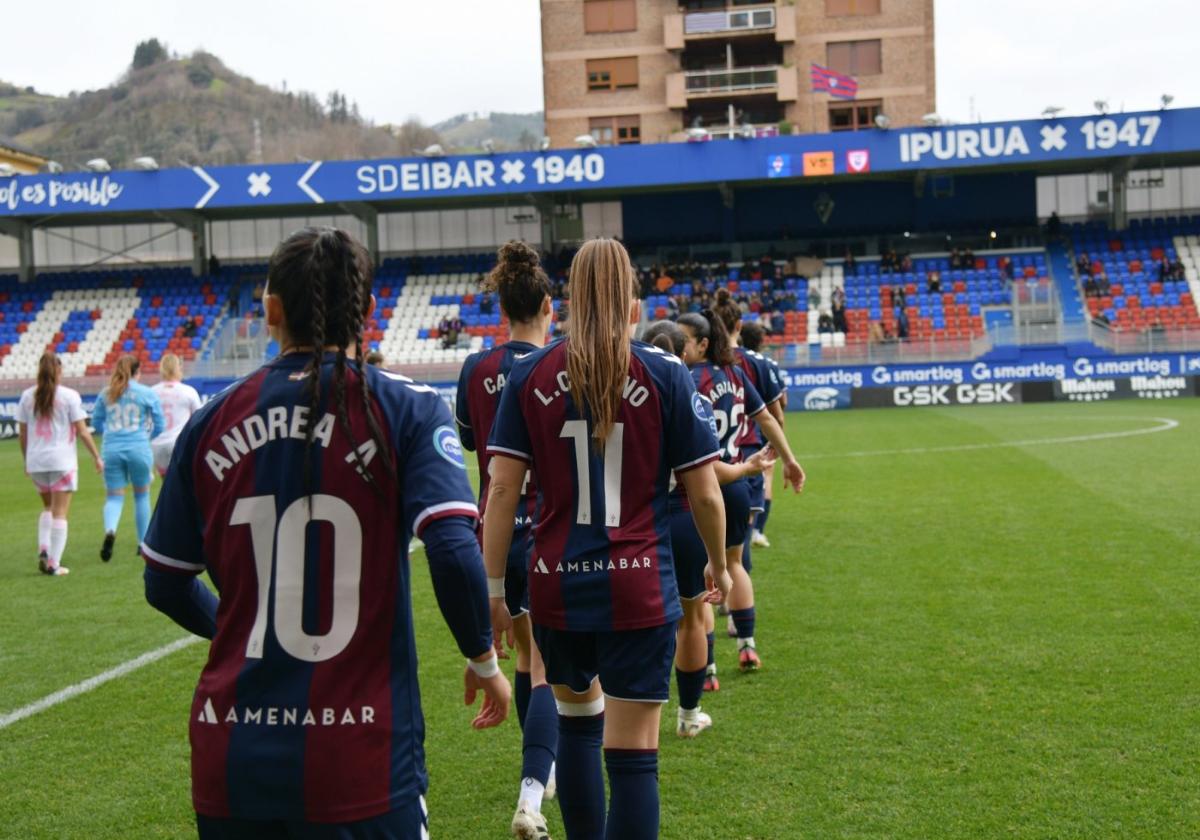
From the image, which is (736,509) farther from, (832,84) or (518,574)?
(832,84)

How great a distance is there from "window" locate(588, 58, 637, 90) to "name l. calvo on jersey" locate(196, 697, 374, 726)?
160ft

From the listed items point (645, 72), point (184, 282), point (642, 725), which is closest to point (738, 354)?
point (642, 725)

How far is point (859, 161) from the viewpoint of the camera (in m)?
36.6

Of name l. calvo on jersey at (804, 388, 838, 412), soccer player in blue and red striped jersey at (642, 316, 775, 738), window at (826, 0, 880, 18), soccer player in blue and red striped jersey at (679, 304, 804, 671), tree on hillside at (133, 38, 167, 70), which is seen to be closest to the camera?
soccer player in blue and red striped jersey at (642, 316, 775, 738)

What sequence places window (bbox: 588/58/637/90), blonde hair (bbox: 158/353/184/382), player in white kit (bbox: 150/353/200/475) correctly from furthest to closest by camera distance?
1. window (bbox: 588/58/637/90)
2. player in white kit (bbox: 150/353/200/475)
3. blonde hair (bbox: 158/353/184/382)

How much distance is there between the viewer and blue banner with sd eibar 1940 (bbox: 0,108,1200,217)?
3575 centimetres

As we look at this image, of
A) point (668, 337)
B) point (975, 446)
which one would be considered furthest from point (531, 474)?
point (975, 446)

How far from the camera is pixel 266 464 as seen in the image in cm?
258

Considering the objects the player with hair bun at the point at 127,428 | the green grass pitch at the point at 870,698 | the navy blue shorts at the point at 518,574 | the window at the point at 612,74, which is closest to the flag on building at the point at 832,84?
the window at the point at 612,74

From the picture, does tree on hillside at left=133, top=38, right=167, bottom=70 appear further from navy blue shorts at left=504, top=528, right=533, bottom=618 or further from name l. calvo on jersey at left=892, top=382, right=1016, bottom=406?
navy blue shorts at left=504, top=528, right=533, bottom=618

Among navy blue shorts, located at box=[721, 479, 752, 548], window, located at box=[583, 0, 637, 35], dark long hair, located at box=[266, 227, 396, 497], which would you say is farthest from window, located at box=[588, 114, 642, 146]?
dark long hair, located at box=[266, 227, 396, 497]

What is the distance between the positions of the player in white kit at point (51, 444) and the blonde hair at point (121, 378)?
307 mm

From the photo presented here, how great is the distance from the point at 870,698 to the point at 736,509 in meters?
1.17

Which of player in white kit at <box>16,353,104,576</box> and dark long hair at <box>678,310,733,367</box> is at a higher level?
dark long hair at <box>678,310,733,367</box>
